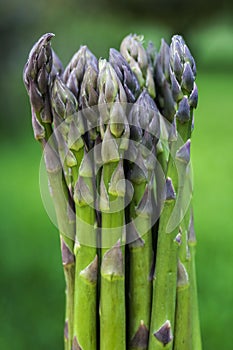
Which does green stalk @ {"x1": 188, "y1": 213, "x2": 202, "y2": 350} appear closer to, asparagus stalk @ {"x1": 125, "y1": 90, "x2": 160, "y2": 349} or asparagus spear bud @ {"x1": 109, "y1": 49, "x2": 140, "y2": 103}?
asparagus stalk @ {"x1": 125, "y1": 90, "x2": 160, "y2": 349}

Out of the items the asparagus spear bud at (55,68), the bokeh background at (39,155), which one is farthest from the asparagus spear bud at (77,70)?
the bokeh background at (39,155)

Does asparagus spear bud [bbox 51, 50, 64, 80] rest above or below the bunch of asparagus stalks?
above

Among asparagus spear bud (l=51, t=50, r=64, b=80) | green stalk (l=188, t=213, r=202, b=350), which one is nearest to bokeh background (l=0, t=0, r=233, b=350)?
green stalk (l=188, t=213, r=202, b=350)

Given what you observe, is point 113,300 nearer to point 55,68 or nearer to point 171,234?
point 171,234

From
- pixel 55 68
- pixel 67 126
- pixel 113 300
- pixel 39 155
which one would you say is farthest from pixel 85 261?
pixel 39 155

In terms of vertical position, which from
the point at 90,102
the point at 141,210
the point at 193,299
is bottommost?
the point at 193,299

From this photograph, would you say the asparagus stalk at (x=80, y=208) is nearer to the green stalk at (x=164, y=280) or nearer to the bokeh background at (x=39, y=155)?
the green stalk at (x=164, y=280)
